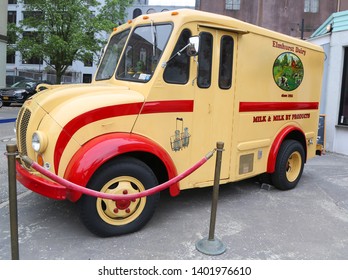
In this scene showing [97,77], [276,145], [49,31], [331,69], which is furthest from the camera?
[49,31]

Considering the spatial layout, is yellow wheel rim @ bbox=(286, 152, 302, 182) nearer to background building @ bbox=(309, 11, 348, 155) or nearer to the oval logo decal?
the oval logo decal

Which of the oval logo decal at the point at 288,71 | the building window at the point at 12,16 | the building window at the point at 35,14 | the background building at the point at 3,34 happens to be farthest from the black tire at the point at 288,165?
the building window at the point at 12,16

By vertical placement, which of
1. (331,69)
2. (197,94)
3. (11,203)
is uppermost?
(331,69)

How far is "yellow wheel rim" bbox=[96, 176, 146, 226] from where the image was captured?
13.0 feet

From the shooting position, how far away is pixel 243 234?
4.39m

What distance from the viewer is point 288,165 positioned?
21.1 ft

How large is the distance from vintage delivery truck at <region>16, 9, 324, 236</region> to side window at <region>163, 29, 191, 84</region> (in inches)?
0.5

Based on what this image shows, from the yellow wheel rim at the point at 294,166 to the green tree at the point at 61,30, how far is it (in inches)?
660

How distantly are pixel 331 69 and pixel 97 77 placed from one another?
7022mm

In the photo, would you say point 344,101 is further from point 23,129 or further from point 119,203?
point 23,129

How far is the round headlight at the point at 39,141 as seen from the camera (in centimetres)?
368

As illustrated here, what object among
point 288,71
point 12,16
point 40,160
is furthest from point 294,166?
point 12,16
